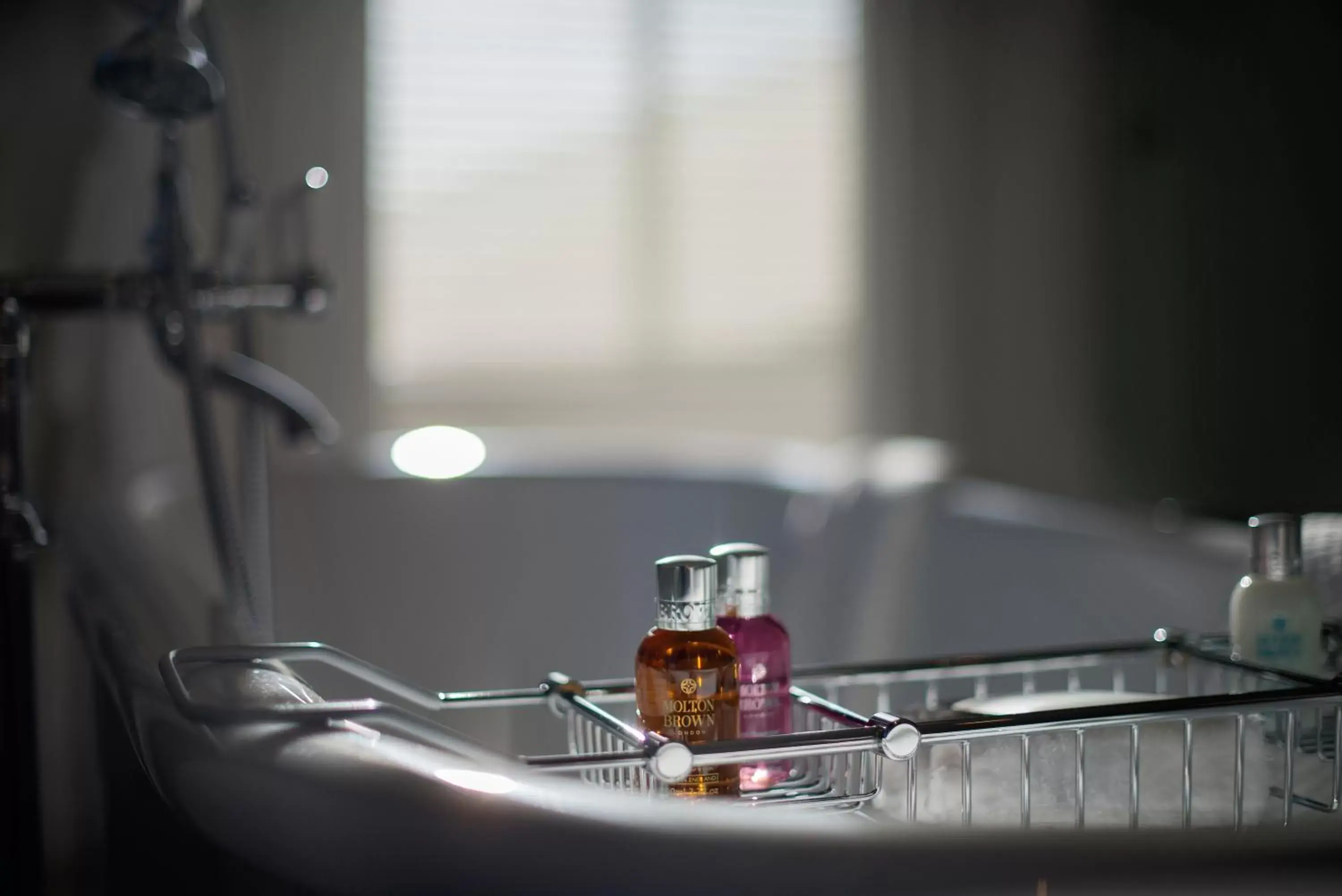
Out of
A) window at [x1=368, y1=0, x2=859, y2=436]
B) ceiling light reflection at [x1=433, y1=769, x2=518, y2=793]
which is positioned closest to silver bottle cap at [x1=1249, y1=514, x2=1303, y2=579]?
ceiling light reflection at [x1=433, y1=769, x2=518, y2=793]

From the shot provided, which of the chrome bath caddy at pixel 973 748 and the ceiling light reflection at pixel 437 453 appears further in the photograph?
the ceiling light reflection at pixel 437 453

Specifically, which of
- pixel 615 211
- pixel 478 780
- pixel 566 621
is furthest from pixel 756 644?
pixel 615 211

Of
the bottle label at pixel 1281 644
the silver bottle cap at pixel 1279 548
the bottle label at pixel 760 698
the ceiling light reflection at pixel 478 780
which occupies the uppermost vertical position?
the silver bottle cap at pixel 1279 548

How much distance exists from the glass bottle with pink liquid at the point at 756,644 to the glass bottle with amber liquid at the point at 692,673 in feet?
0.11

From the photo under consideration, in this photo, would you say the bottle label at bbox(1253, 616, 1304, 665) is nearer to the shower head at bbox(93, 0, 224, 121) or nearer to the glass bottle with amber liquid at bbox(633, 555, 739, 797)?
the glass bottle with amber liquid at bbox(633, 555, 739, 797)

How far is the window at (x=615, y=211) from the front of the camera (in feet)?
6.88

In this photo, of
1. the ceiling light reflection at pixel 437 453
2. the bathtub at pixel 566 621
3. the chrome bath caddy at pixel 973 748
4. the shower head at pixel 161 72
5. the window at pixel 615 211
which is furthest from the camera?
the window at pixel 615 211

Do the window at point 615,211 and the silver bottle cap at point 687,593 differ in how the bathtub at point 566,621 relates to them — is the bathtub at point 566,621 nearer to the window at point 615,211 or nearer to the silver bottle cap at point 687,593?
the silver bottle cap at point 687,593

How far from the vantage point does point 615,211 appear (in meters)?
2.23

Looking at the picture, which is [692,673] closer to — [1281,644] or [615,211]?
[1281,644]

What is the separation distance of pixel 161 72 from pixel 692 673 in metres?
0.70

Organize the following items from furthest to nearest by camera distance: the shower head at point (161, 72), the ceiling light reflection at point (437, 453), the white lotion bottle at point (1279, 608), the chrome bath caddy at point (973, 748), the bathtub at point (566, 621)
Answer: the ceiling light reflection at point (437, 453)
the shower head at point (161, 72)
the white lotion bottle at point (1279, 608)
the chrome bath caddy at point (973, 748)
the bathtub at point (566, 621)

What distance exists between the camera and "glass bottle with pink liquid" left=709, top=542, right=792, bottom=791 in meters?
0.58

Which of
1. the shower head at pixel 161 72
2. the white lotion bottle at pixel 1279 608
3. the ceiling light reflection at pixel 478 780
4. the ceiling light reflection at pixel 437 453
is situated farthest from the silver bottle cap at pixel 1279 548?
the ceiling light reflection at pixel 437 453
